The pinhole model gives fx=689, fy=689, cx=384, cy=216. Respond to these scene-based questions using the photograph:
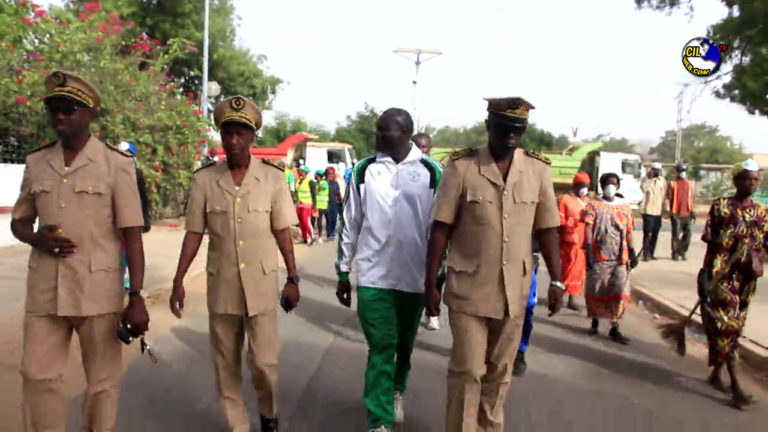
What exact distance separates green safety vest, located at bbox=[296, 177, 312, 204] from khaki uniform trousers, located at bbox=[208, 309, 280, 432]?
11.0 meters

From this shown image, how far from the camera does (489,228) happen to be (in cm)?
344

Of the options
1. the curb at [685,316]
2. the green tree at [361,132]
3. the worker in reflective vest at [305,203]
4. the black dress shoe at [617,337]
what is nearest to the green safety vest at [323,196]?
the worker in reflective vest at [305,203]

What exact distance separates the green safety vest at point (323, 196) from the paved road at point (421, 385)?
8195 mm

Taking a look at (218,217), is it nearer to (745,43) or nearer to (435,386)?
(435,386)

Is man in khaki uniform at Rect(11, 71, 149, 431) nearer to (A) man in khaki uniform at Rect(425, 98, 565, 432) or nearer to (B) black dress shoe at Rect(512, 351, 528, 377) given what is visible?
(A) man in khaki uniform at Rect(425, 98, 565, 432)

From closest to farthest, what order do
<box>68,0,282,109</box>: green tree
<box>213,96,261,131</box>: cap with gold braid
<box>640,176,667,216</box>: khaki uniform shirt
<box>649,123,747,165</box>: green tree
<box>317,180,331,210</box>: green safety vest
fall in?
1. <box>213,96,261,131</box>: cap with gold braid
2. <box>640,176,667,216</box>: khaki uniform shirt
3. <box>317,180,331,210</box>: green safety vest
4. <box>68,0,282,109</box>: green tree
5. <box>649,123,747,165</box>: green tree

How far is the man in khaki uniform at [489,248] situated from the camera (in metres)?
3.44

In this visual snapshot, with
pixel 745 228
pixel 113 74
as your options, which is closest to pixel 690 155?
pixel 113 74

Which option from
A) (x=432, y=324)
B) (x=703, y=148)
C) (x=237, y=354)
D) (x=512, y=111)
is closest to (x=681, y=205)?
(x=432, y=324)

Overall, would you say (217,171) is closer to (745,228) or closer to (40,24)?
(745,228)

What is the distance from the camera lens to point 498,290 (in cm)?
344

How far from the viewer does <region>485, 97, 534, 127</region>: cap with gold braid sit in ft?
11.2

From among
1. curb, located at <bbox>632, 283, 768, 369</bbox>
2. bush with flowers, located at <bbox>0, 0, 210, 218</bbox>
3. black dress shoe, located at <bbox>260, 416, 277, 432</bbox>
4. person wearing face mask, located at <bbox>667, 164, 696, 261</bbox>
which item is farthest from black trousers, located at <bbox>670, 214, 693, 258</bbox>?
bush with flowers, located at <bbox>0, 0, 210, 218</bbox>

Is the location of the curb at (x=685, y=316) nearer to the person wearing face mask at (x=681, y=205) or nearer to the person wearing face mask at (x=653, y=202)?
the person wearing face mask at (x=653, y=202)
